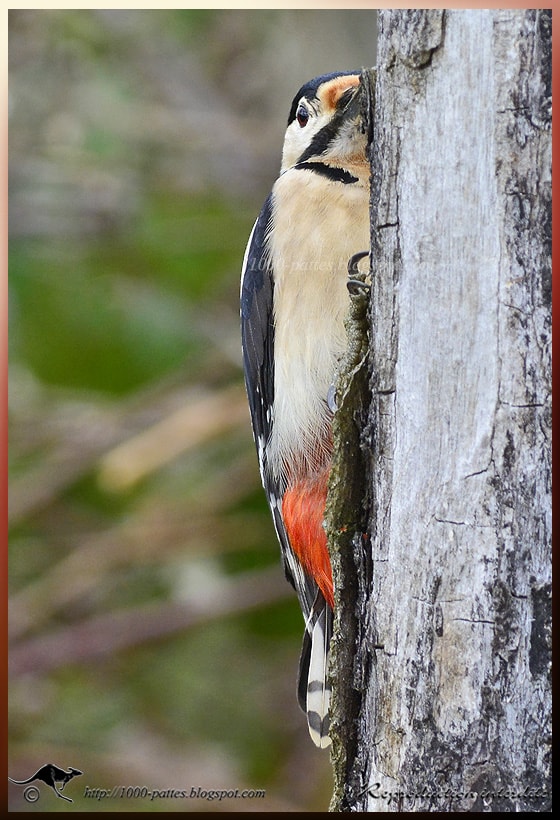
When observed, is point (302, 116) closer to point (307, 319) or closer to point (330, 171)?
point (330, 171)

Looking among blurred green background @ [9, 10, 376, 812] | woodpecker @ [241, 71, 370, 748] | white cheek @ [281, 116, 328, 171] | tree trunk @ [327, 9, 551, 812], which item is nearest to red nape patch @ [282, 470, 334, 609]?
woodpecker @ [241, 71, 370, 748]

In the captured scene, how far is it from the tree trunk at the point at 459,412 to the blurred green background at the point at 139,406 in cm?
33

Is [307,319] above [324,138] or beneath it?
beneath

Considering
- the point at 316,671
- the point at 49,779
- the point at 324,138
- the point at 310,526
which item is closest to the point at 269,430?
the point at 310,526

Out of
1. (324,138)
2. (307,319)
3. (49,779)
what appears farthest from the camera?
(324,138)

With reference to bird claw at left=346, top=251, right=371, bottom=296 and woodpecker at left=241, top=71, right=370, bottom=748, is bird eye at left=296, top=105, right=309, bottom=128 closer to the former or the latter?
woodpecker at left=241, top=71, right=370, bottom=748

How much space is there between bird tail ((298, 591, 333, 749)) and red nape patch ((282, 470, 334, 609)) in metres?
0.04

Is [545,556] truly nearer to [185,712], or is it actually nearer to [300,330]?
[300,330]

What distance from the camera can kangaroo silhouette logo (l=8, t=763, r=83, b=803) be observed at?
1.71 metres

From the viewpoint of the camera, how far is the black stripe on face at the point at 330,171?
6.11 ft

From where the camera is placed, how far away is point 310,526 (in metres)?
1.91

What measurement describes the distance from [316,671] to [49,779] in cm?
57

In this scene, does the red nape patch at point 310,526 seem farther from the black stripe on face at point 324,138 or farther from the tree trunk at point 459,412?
the black stripe on face at point 324,138

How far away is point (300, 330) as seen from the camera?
185cm
